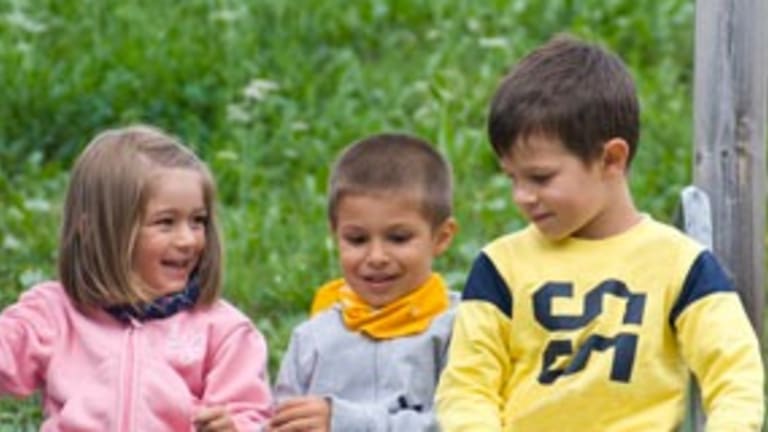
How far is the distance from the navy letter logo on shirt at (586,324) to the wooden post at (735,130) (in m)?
0.74

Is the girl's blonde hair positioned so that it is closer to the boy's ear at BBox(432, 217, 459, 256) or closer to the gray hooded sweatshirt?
the gray hooded sweatshirt

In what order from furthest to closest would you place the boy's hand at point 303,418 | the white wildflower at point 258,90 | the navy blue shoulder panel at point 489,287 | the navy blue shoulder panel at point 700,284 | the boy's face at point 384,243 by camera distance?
the white wildflower at point 258,90 → the boy's face at point 384,243 → the boy's hand at point 303,418 → the navy blue shoulder panel at point 489,287 → the navy blue shoulder panel at point 700,284

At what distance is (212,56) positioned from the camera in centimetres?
1053

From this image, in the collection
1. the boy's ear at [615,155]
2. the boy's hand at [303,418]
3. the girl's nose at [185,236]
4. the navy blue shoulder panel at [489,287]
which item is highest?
the boy's ear at [615,155]

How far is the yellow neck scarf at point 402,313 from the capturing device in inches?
243

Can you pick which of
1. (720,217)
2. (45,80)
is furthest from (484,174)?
(720,217)

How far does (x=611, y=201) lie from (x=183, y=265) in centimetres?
110

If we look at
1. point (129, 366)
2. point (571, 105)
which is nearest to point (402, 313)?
point (129, 366)

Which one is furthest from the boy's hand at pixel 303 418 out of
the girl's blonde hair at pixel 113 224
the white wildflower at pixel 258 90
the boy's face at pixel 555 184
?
the white wildflower at pixel 258 90

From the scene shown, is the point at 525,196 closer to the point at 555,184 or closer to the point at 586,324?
the point at 555,184

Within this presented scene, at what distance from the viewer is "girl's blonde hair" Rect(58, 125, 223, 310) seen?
6.25 meters

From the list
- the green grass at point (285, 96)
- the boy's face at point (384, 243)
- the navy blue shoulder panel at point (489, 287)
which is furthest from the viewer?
the green grass at point (285, 96)

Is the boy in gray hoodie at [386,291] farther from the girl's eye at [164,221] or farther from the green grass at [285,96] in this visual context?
the green grass at [285,96]

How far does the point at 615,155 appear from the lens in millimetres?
5766
